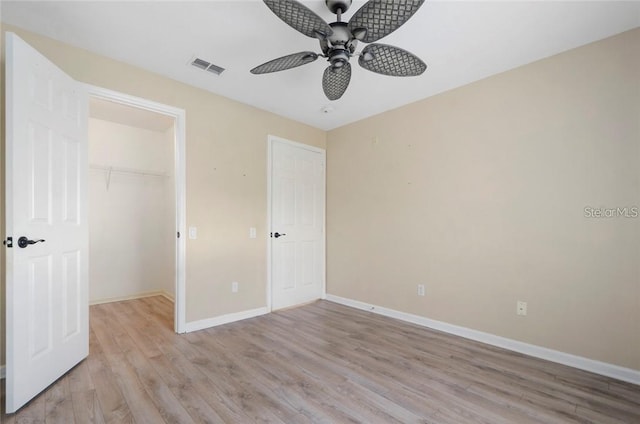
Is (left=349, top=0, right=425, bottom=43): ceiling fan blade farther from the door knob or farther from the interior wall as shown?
the interior wall

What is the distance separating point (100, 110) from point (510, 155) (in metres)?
4.69

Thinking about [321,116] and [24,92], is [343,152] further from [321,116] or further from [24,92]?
[24,92]

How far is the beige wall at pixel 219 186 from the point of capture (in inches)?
116

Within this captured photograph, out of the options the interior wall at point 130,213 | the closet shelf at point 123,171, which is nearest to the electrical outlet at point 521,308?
the interior wall at point 130,213

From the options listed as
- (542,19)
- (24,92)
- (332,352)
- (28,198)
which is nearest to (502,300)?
(332,352)

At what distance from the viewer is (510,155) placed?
2.70 meters

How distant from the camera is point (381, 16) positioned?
154cm

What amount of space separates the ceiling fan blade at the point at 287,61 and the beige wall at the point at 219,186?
1.42m

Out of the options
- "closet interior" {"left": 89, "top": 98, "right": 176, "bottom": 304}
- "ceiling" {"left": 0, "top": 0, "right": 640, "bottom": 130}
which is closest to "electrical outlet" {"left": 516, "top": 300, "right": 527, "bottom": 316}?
"ceiling" {"left": 0, "top": 0, "right": 640, "bottom": 130}

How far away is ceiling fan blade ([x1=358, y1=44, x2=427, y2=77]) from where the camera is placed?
179 cm

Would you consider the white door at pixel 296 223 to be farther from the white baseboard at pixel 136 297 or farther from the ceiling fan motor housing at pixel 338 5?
the ceiling fan motor housing at pixel 338 5

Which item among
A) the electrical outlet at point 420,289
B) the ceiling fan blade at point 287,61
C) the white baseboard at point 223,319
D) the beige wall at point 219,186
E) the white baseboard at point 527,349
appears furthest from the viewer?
the electrical outlet at point 420,289

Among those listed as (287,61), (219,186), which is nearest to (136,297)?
(219,186)

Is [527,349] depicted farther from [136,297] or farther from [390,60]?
[136,297]
